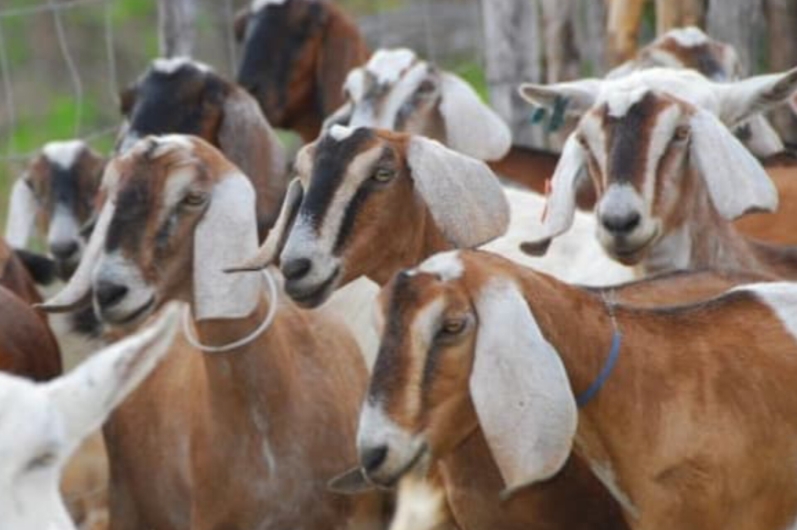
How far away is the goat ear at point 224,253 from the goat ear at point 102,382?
2.55m

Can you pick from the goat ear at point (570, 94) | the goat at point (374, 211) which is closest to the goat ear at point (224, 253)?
the goat at point (374, 211)

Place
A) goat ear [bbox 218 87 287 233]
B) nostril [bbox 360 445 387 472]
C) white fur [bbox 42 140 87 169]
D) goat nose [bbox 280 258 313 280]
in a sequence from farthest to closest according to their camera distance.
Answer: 1. white fur [bbox 42 140 87 169]
2. goat ear [bbox 218 87 287 233]
3. goat nose [bbox 280 258 313 280]
4. nostril [bbox 360 445 387 472]

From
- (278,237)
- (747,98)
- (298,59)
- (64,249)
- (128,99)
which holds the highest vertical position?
(278,237)

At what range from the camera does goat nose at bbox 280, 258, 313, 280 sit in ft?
26.8

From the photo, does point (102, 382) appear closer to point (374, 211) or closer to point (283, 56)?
point (374, 211)

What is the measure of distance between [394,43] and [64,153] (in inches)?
190

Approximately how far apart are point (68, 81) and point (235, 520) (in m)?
9.97

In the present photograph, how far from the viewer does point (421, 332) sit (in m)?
7.02

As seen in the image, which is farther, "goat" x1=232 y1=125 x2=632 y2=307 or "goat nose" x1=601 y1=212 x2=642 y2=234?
"goat nose" x1=601 y1=212 x2=642 y2=234

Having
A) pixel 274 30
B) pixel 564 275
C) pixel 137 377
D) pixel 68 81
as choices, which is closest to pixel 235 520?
pixel 564 275

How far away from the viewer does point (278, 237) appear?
841 cm

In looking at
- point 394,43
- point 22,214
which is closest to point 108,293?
point 22,214

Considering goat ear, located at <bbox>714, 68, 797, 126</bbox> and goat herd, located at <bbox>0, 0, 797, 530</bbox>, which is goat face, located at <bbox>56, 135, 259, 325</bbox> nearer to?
goat herd, located at <bbox>0, 0, 797, 530</bbox>

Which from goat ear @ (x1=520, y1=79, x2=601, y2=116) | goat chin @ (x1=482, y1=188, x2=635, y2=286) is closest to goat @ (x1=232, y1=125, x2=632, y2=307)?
goat chin @ (x1=482, y1=188, x2=635, y2=286)
